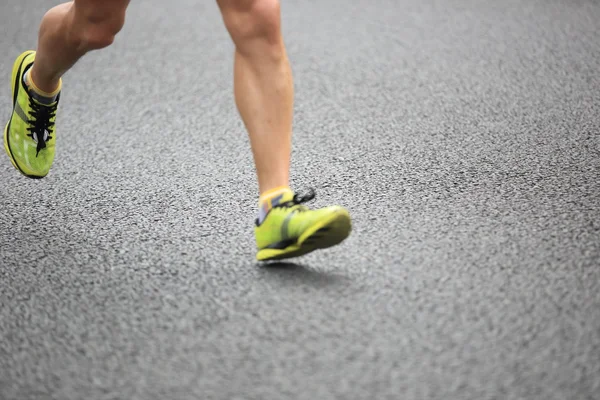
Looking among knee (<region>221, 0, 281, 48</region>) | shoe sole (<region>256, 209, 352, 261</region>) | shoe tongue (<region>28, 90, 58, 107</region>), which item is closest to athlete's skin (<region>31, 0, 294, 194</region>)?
knee (<region>221, 0, 281, 48</region>)

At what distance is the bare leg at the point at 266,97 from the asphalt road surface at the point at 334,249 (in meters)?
0.18

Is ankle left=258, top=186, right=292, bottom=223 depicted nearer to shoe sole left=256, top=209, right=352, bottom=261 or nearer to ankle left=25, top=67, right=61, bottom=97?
shoe sole left=256, top=209, right=352, bottom=261

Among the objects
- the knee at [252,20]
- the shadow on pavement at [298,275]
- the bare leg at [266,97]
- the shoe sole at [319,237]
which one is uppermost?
the knee at [252,20]

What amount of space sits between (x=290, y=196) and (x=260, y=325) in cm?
28

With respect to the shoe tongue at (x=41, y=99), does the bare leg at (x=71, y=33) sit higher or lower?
higher

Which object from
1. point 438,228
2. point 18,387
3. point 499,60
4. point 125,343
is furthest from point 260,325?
point 499,60

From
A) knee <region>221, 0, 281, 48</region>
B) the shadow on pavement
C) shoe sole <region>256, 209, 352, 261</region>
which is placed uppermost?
knee <region>221, 0, 281, 48</region>

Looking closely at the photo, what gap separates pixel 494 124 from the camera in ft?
7.26

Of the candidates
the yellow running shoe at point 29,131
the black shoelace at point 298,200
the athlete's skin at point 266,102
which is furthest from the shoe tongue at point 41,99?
the black shoelace at point 298,200

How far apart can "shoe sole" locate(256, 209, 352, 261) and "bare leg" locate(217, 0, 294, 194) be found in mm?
113

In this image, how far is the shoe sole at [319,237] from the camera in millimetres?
1366

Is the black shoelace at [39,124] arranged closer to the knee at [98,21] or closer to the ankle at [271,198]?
the knee at [98,21]

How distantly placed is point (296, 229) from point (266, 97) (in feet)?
0.78

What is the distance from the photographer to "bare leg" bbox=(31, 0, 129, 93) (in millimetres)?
1567
